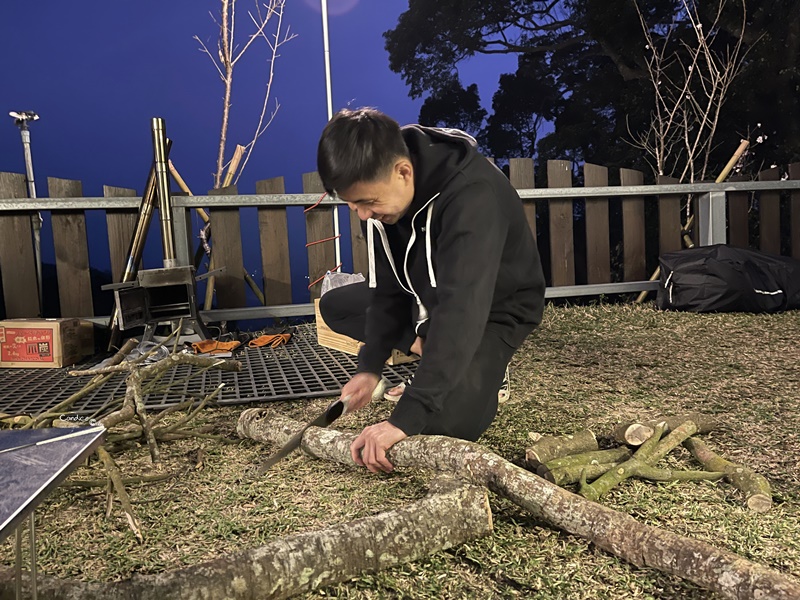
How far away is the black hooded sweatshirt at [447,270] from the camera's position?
1.58 meters

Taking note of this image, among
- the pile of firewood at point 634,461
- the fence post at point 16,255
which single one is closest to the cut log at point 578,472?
the pile of firewood at point 634,461

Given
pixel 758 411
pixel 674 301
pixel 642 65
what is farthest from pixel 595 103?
pixel 758 411

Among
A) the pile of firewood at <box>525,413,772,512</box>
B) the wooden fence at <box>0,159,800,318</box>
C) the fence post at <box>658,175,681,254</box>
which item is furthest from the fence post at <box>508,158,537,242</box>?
the pile of firewood at <box>525,413,772,512</box>

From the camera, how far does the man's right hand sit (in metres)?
1.85

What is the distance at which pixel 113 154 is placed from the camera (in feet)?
111

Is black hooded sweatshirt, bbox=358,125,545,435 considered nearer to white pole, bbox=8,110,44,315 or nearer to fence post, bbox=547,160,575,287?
white pole, bbox=8,110,44,315

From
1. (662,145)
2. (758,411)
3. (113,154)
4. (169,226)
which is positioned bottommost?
(758,411)

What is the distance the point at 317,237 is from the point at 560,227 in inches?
87.0

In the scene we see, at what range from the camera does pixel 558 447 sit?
1.89m

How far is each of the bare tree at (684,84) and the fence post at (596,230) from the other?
1524 mm

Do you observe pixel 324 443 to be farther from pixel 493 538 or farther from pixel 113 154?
pixel 113 154

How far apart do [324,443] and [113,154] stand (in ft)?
120

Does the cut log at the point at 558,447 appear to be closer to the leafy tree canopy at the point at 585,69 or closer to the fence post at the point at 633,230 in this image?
the fence post at the point at 633,230

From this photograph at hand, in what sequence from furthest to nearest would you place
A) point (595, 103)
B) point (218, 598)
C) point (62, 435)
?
point (595, 103)
point (218, 598)
point (62, 435)
